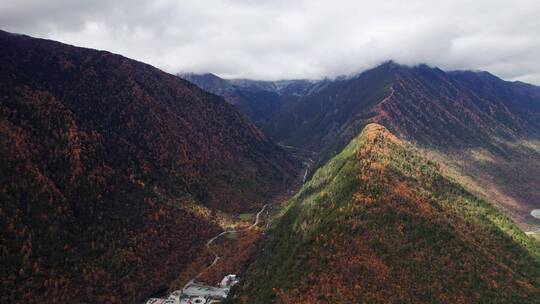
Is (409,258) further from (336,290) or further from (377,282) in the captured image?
(336,290)

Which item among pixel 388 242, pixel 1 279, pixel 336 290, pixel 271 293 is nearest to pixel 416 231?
pixel 388 242

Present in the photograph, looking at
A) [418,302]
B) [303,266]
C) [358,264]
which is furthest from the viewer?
[303,266]

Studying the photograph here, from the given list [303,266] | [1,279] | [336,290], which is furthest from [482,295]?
[1,279]

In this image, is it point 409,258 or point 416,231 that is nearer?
point 409,258

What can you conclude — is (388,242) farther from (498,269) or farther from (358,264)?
(498,269)

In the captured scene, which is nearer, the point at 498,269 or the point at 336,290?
the point at 336,290

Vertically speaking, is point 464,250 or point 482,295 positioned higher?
point 464,250

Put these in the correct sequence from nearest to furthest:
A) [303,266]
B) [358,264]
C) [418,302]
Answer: [418,302], [358,264], [303,266]

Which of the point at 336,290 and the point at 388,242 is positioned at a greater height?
the point at 388,242
